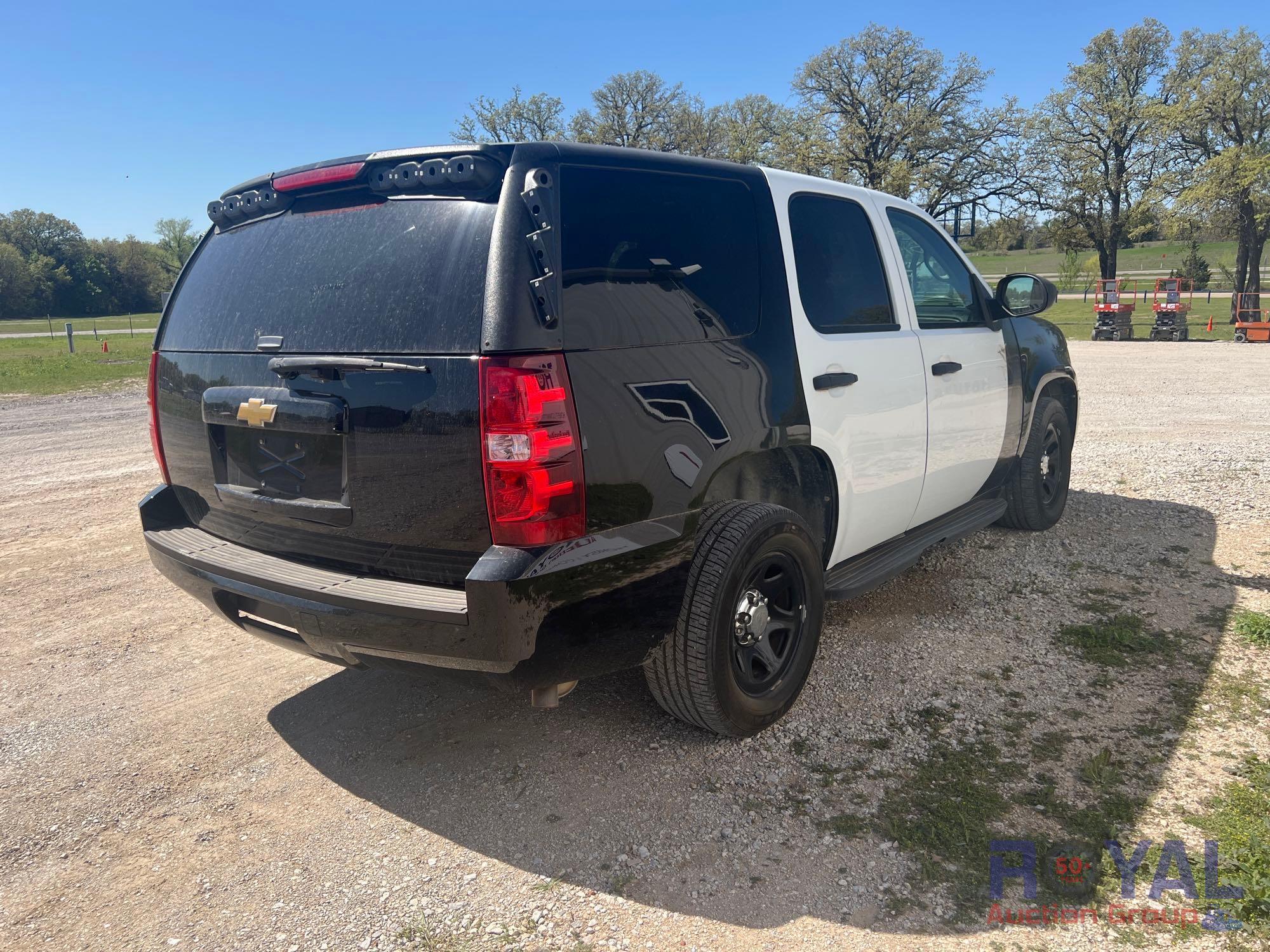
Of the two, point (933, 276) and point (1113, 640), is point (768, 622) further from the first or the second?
point (933, 276)

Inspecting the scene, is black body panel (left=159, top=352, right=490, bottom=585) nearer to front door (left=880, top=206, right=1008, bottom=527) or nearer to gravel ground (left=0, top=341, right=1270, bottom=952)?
gravel ground (left=0, top=341, right=1270, bottom=952)

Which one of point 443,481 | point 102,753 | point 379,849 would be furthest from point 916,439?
point 102,753

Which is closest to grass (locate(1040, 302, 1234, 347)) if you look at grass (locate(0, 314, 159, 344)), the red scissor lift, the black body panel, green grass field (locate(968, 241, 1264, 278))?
the red scissor lift

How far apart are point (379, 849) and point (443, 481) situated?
1133 mm

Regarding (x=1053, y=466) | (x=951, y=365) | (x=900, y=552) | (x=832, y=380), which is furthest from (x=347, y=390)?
(x=1053, y=466)

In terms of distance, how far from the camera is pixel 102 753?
326 centimetres

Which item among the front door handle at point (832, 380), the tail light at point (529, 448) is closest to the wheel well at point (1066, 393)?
the front door handle at point (832, 380)

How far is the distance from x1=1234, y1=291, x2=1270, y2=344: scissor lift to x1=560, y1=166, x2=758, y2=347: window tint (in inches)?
958

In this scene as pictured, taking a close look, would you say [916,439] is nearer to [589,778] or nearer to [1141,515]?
[589,778]

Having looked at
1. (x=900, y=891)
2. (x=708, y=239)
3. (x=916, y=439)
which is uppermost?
(x=708, y=239)

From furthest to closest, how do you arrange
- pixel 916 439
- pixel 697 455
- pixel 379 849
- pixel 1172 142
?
1. pixel 1172 142
2. pixel 916 439
3. pixel 697 455
4. pixel 379 849

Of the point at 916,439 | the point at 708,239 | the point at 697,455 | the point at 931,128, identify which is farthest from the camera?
the point at 931,128

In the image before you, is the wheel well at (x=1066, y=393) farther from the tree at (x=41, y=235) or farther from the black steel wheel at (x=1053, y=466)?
the tree at (x=41, y=235)

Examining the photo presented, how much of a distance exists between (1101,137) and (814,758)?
46.5 m
